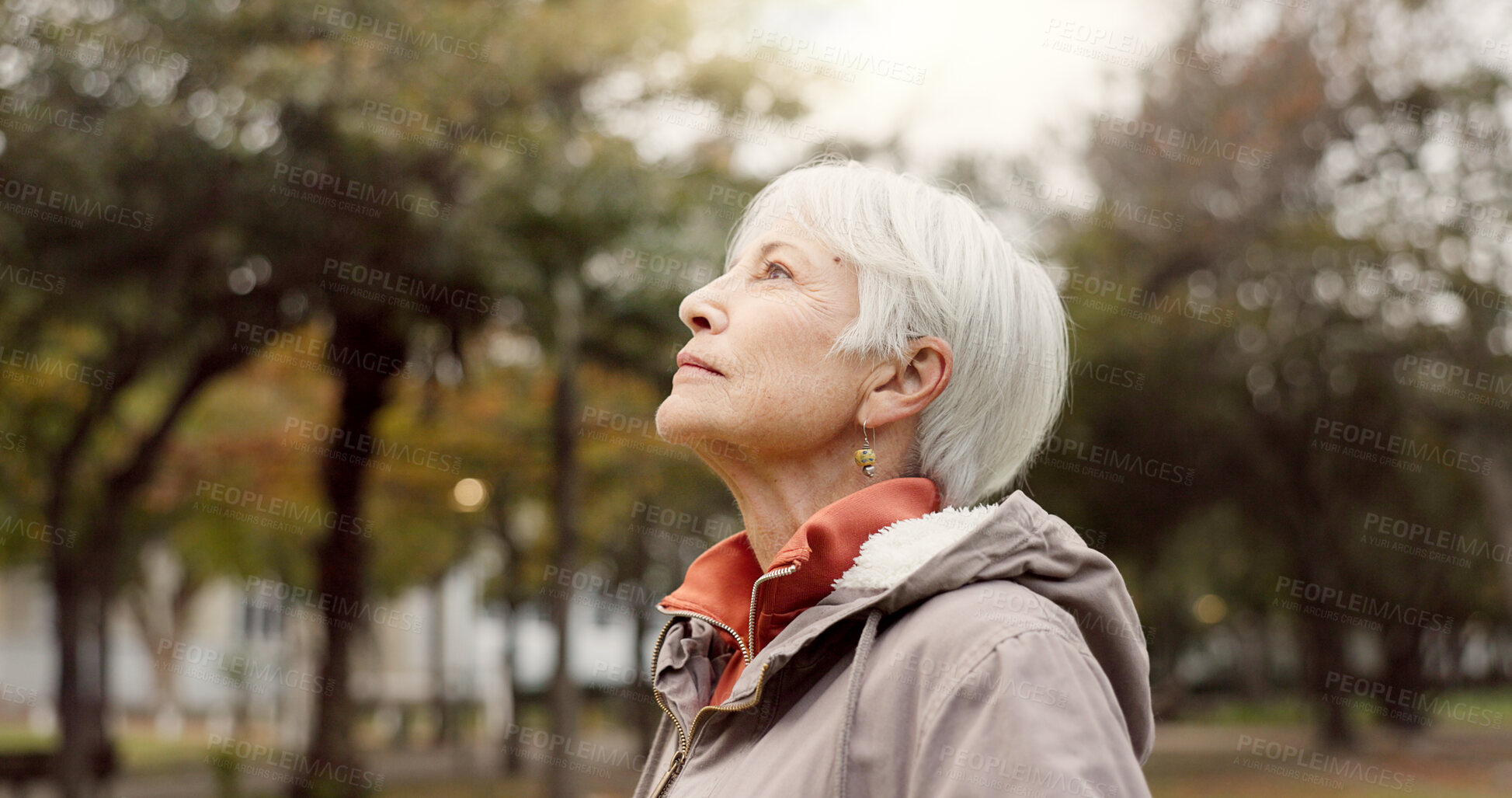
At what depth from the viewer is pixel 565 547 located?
11.3m

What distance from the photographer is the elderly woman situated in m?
1.42

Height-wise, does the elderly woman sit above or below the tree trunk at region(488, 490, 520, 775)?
above

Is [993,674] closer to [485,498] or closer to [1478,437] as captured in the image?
[1478,437]

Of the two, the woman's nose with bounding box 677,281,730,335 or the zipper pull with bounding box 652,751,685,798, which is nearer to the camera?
the zipper pull with bounding box 652,751,685,798

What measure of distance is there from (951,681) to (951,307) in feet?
2.18

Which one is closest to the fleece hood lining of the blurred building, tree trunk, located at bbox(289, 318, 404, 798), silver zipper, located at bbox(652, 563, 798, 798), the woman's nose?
silver zipper, located at bbox(652, 563, 798, 798)

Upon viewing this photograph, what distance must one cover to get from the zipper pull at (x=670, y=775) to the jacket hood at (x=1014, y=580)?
230mm

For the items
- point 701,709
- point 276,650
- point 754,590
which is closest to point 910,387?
point 754,590

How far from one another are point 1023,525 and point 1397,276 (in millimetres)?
14672

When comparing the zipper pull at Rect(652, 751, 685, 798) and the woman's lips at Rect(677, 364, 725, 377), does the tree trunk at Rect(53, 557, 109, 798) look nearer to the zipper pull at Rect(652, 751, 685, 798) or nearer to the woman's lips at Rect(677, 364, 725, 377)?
the zipper pull at Rect(652, 751, 685, 798)

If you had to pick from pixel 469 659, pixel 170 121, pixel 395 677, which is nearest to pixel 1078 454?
pixel 170 121

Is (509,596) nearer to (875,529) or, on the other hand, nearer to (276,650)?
(875,529)

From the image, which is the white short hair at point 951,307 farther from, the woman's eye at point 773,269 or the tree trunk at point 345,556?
the tree trunk at point 345,556

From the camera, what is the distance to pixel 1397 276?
14305 millimetres
